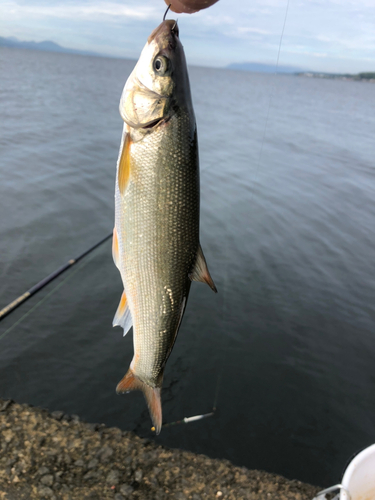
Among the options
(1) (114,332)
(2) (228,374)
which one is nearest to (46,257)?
(1) (114,332)

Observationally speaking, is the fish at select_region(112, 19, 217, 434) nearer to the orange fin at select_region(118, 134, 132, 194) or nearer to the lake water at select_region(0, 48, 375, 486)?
the orange fin at select_region(118, 134, 132, 194)

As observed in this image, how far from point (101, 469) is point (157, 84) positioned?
309 cm

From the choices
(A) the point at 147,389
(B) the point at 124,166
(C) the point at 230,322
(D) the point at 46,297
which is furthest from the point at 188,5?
(D) the point at 46,297

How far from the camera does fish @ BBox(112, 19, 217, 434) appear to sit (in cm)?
190

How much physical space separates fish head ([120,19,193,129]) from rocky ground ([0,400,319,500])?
2841mm

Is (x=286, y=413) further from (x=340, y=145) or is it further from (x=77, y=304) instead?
(x=340, y=145)

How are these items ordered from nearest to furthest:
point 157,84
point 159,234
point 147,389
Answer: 1. point 157,84
2. point 159,234
3. point 147,389

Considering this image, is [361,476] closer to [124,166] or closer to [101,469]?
[101,469]

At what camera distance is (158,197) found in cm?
196

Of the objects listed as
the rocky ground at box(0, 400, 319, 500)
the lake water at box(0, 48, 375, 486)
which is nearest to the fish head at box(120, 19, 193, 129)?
the rocky ground at box(0, 400, 319, 500)

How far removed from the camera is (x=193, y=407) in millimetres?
4766

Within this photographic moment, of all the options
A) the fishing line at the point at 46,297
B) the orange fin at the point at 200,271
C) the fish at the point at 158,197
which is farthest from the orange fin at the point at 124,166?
the fishing line at the point at 46,297

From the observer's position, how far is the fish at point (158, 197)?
6.23 feet

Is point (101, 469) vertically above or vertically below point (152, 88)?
below
